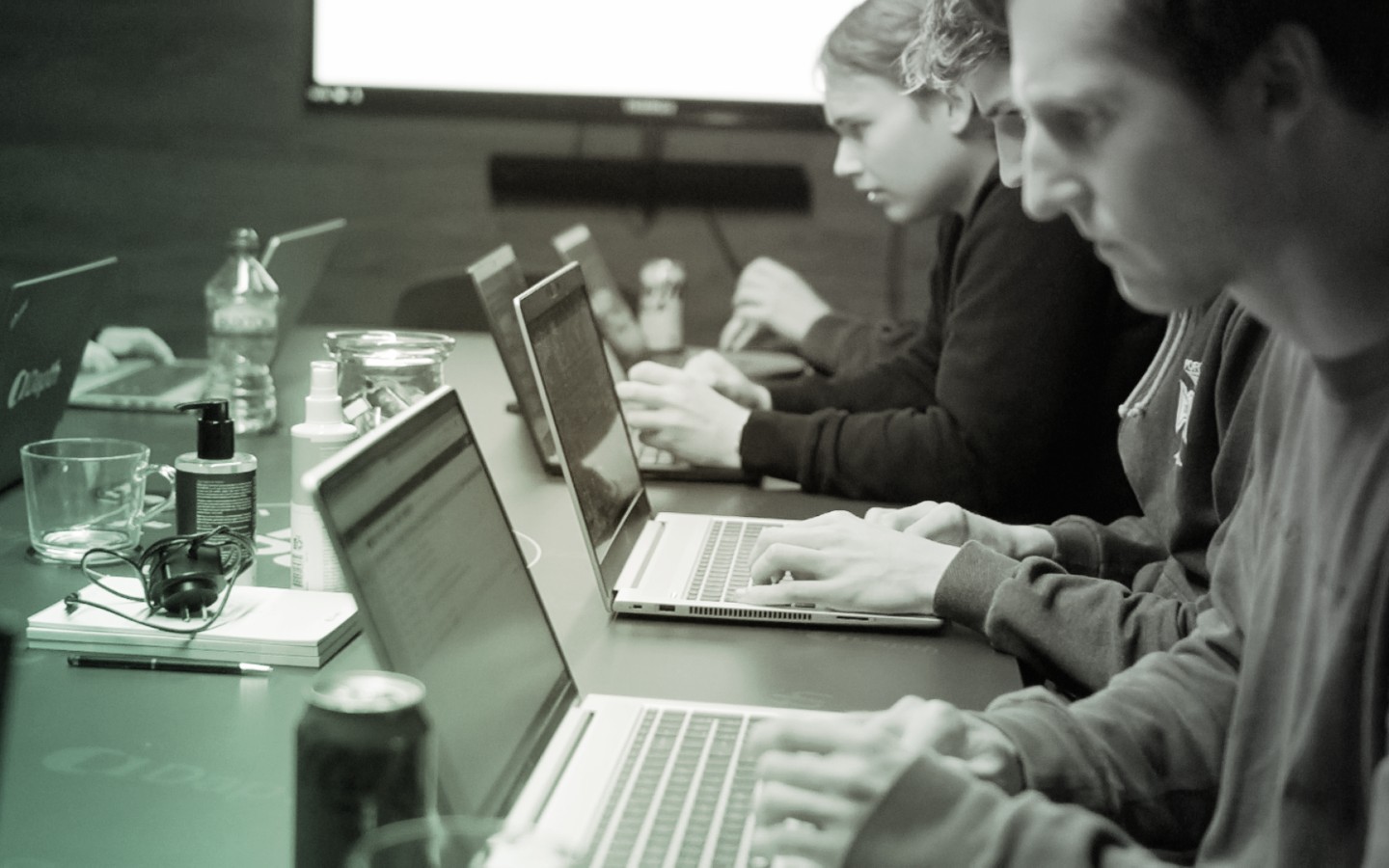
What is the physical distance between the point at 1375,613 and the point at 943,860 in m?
0.25

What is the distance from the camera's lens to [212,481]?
134 centimetres

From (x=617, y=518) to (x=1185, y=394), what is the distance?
1.85ft

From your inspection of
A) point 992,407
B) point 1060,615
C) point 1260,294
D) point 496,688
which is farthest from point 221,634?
point 992,407

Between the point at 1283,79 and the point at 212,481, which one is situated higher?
the point at 1283,79

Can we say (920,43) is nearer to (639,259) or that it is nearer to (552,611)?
(552,611)

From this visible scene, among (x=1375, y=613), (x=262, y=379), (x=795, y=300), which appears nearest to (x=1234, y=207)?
(x=1375, y=613)

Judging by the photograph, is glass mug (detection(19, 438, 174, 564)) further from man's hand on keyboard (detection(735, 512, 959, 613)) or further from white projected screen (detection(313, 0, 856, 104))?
white projected screen (detection(313, 0, 856, 104))

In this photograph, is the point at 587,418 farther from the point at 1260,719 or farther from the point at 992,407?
the point at 1260,719

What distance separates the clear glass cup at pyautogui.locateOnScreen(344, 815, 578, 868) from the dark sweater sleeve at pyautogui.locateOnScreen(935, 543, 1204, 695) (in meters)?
0.75

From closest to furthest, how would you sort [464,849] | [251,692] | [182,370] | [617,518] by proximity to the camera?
1. [464,849]
2. [251,692]
3. [617,518]
4. [182,370]

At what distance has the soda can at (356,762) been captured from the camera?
0.62 meters

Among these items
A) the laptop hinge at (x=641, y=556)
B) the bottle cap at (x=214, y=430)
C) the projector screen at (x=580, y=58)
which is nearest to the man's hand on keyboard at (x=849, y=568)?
the laptop hinge at (x=641, y=556)

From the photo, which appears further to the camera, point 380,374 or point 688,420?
point 688,420

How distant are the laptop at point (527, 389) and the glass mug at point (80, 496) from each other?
0.43m
